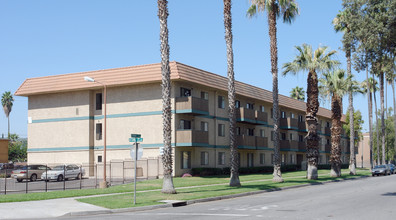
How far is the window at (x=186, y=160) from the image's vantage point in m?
40.2

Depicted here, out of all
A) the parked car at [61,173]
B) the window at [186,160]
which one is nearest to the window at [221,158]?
the window at [186,160]

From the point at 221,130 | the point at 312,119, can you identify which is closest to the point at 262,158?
the point at 221,130

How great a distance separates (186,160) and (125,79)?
898 cm

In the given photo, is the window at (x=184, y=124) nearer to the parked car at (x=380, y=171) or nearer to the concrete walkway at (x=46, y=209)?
the concrete walkway at (x=46, y=209)

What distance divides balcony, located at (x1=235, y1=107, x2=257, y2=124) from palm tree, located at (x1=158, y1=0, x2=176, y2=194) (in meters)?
23.6

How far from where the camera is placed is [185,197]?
2167 centimetres

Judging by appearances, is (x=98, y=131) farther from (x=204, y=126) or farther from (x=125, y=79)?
(x=204, y=126)

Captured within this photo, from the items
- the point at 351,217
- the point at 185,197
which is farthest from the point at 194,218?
the point at 185,197

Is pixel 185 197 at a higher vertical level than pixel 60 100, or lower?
lower

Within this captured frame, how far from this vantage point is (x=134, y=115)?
40.8 metres

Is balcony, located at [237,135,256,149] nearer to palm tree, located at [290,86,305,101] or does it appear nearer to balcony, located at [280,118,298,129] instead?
balcony, located at [280,118,298,129]

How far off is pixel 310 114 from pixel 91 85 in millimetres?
19675

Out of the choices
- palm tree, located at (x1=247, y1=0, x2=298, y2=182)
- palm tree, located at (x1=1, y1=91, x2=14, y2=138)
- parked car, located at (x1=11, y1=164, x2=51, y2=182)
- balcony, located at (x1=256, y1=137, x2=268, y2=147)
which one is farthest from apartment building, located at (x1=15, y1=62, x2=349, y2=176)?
palm tree, located at (x1=1, y1=91, x2=14, y2=138)

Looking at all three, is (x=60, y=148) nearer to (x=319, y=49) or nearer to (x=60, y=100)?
(x=60, y=100)
